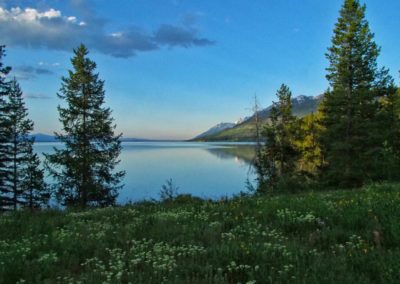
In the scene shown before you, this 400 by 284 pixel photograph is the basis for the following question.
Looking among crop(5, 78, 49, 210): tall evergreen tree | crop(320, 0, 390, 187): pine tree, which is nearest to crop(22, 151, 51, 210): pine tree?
crop(5, 78, 49, 210): tall evergreen tree

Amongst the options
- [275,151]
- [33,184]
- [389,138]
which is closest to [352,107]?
[389,138]

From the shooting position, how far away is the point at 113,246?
6.77 m

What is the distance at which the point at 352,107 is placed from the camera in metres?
29.0

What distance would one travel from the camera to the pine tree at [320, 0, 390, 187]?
28.4 m

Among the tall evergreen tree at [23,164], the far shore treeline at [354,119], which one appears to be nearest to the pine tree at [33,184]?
the tall evergreen tree at [23,164]

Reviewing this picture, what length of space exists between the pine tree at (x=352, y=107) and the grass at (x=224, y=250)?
20.5 meters

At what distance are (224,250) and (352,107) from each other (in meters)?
26.6

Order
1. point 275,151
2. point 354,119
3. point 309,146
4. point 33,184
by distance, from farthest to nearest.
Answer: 1. point 309,146
2. point 275,151
3. point 33,184
4. point 354,119

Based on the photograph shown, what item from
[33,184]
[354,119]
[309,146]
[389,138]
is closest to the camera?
[354,119]

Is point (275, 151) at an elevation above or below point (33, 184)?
Result: above

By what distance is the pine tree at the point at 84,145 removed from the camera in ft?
106

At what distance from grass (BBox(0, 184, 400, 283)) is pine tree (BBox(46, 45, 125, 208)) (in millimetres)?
23557

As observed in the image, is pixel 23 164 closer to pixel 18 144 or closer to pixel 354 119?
pixel 18 144

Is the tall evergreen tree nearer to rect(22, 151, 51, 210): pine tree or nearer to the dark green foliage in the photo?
rect(22, 151, 51, 210): pine tree
